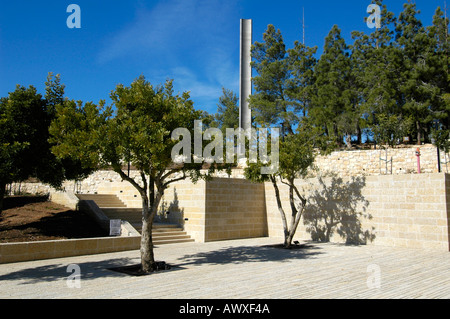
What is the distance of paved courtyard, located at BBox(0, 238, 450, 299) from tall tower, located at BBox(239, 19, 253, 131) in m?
21.8

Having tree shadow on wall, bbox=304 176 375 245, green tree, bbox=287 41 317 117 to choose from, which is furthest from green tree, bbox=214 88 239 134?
tree shadow on wall, bbox=304 176 375 245

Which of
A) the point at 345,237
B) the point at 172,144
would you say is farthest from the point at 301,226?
the point at 172,144

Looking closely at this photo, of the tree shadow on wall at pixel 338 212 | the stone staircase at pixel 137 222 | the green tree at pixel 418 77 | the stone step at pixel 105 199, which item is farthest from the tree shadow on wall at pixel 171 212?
the green tree at pixel 418 77

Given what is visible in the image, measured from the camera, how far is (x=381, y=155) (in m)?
23.1

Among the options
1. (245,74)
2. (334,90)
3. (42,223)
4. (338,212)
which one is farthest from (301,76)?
(42,223)

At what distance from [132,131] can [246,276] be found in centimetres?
450

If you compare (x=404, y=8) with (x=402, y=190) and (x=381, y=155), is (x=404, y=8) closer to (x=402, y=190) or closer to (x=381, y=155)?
(x=381, y=155)

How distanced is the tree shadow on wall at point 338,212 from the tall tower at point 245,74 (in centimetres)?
1758

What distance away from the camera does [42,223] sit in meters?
13.7

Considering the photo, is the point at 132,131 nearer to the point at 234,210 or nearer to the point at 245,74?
the point at 234,210

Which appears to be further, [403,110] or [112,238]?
[403,110]

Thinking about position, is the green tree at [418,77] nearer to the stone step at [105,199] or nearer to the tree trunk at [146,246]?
the stone step at [105,199]

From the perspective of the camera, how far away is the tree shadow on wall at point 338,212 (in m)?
14.8
